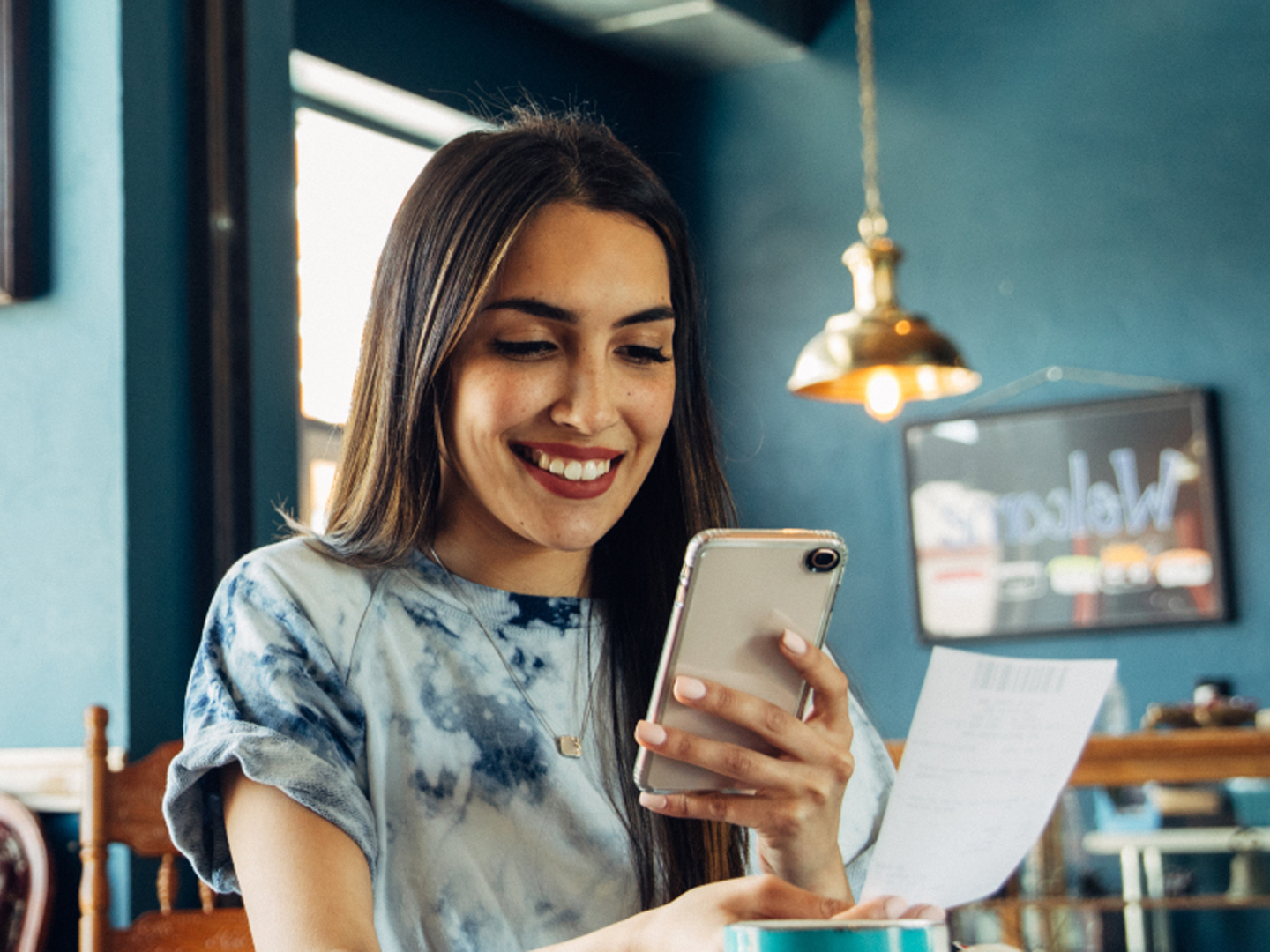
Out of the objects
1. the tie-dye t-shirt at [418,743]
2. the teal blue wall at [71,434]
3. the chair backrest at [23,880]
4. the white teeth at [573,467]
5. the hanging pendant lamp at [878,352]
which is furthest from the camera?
the hanging pendant lamp at [878,352]

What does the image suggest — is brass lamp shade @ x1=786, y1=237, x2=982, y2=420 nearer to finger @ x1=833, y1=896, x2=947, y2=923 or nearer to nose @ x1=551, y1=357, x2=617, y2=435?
nose @ x1=551, y1=357, x2=617, y2=435

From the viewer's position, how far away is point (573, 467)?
3.49 ft

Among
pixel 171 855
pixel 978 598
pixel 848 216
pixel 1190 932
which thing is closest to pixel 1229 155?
pixel 848 216

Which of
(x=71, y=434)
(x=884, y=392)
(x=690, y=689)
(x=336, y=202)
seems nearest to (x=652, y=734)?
(x=690, y=689)

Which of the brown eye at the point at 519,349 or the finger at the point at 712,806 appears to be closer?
the finger at the point at 712,806

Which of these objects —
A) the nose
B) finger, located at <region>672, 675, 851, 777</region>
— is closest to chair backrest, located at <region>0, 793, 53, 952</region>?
the nose

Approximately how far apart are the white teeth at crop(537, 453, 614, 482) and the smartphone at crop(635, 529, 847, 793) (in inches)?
7.3

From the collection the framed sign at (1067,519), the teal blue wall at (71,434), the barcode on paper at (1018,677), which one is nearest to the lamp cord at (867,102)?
the framed sign at (1067,519)

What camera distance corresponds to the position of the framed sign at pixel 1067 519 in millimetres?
4781

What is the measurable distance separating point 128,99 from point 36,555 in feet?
2.64

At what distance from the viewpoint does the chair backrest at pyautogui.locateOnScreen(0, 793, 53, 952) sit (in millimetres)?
2145

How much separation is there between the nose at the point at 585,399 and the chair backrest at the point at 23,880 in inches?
61.0

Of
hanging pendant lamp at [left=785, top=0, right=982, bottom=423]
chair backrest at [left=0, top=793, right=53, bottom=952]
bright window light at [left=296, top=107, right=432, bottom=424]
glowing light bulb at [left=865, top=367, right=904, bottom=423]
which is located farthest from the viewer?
bright window light at [left=296, top=107, right=432, bottom=424]

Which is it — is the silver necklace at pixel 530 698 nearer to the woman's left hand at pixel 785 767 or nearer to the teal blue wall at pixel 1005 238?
the woman's left hand at pixel 785 767
